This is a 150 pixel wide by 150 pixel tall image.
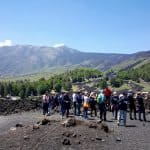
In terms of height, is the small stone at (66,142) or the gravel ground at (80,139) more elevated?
the small stone at (66,142)

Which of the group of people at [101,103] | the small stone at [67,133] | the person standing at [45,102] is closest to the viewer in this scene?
the small stone at [67,133]

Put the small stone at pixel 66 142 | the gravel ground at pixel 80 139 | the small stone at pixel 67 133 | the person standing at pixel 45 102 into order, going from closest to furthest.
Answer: the gravel ground at pixel 80 139, the small stone at pixel 66 142, the small stone at pixel 67 133, the person standing at pixel 45 102

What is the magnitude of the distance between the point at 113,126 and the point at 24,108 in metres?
31.1

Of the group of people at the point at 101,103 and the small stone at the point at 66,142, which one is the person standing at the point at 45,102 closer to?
the group of people at the point at 101,103

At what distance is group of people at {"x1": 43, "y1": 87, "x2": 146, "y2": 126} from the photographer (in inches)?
1487

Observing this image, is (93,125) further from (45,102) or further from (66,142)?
(45,102)

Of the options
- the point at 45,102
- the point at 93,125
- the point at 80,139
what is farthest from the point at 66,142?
the point at 45,102

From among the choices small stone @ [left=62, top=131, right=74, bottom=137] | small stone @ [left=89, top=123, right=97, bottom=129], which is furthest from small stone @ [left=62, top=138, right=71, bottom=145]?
small stone @ [left=89, top=123, right=97, bottom=129]

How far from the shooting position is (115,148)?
27.5 metres

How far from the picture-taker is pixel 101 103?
126ft

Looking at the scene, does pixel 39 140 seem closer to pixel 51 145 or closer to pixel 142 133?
pixel 51 145

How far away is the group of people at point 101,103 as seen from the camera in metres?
37.8

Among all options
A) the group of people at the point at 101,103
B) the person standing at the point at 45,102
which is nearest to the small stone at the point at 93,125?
the group of people at the point at 101,103

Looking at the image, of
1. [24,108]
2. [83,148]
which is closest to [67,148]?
[83,148]
